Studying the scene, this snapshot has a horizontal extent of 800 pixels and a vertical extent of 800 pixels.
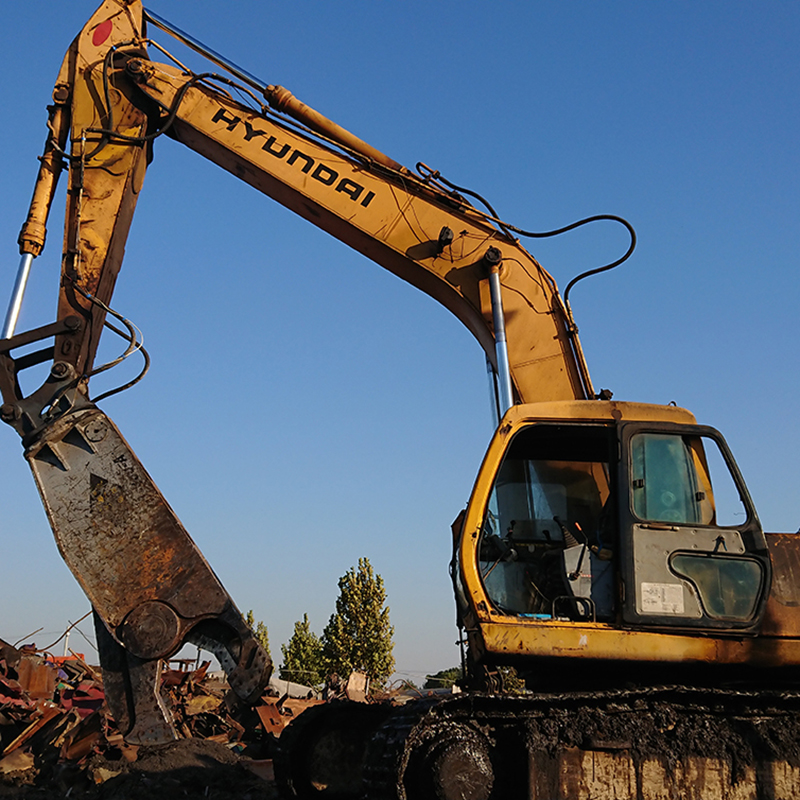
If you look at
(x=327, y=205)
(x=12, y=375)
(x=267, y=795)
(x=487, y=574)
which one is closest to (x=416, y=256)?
(x=327, y=205)

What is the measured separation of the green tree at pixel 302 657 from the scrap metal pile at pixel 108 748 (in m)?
24.7

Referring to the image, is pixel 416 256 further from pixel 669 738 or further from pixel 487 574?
pixel 669 738

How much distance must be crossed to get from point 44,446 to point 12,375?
23.5 inches

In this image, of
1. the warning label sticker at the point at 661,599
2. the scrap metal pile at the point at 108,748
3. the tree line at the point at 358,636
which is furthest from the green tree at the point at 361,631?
the warning label sticker at the point at 661,599

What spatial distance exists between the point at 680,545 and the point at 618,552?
38cm

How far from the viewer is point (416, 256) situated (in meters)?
7.40

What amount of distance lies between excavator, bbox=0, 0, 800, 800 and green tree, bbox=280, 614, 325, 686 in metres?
31.7

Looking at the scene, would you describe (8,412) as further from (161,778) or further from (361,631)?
(361,631)

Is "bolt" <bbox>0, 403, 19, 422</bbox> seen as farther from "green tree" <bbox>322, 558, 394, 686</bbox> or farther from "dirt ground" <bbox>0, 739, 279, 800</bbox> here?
"green tree" <bbox>322, 558, 394, 686</bbox>

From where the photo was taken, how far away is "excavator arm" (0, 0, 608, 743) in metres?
5.71

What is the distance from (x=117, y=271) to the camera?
278 inches

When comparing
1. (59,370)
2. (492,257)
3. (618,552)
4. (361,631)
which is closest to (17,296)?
(59,370)

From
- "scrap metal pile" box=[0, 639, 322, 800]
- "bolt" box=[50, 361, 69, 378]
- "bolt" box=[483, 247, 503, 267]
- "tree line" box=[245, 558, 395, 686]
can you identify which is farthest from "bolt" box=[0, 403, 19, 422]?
"tree line" box=[245, 558, 395, 686]

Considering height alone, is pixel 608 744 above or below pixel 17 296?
below
